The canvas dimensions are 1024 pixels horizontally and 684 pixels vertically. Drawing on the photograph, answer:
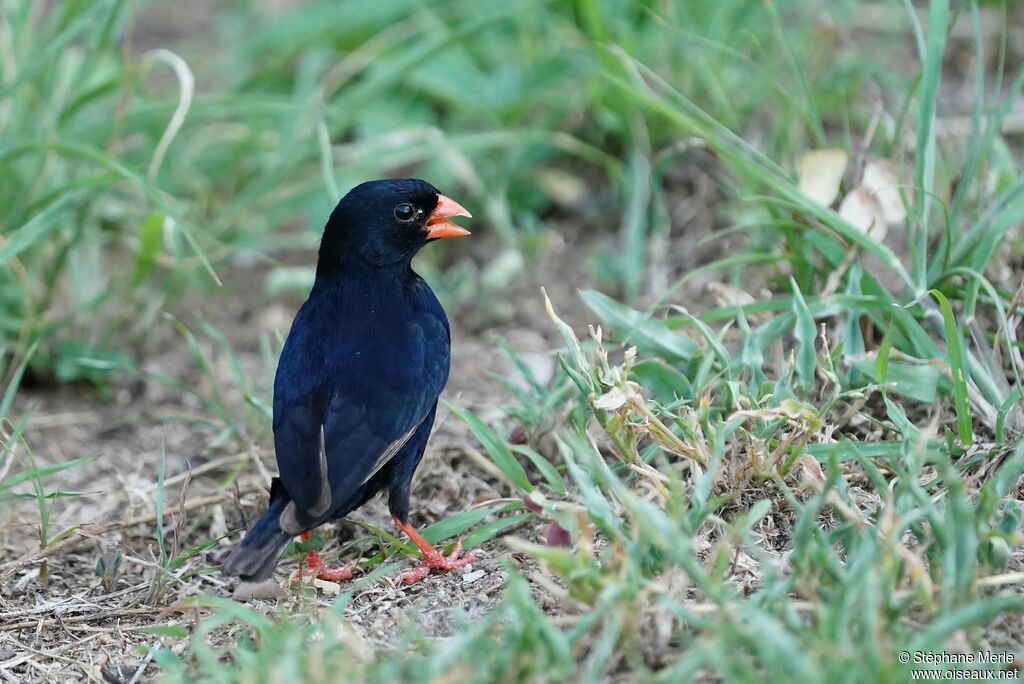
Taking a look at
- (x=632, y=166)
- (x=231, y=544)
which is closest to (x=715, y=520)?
(x=231, y=544)

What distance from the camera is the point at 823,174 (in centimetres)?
382

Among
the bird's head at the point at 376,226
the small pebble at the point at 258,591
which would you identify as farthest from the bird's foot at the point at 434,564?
the bird's head at the point at 376,226

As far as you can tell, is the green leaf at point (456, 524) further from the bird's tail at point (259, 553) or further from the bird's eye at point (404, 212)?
the bird's eye at point (404, 212)

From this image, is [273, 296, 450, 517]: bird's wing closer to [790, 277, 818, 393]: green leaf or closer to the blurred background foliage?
the blurred background foliage

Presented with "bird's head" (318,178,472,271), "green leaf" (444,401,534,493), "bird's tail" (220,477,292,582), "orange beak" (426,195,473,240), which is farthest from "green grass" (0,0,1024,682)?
"orange beak" (426,195,473,240)

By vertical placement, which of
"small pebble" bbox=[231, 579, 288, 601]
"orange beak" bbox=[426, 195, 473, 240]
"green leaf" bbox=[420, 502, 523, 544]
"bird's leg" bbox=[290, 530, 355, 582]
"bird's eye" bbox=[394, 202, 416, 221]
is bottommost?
"bird's leg" bbox=[290, 530, 355, 582]

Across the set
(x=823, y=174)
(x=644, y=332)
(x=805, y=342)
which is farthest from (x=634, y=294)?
(x=805, y=342)

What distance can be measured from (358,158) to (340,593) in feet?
7.48

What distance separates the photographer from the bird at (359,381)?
305cm

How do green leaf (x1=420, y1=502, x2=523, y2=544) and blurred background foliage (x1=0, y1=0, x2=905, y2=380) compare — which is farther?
blurred background foliage (x1=0, y1=0, x2=905, y2=380)

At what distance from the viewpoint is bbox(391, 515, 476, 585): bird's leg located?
312 centimetres

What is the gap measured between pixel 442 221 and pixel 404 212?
165mm

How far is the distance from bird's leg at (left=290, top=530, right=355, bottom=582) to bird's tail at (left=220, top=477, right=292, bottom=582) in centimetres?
14

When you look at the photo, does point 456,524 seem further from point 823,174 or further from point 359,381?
point 823,174
